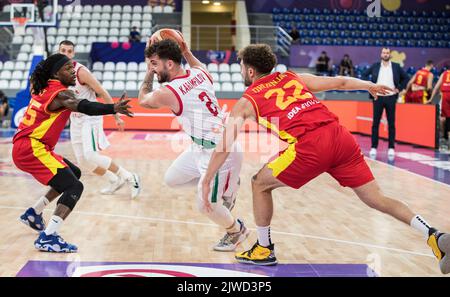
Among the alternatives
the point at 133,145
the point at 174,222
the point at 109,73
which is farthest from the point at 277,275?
the point at 109,73

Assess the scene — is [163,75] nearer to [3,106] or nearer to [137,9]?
[3,106]

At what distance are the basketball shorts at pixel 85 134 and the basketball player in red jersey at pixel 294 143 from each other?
3550mm

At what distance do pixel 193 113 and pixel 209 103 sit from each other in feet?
0.50

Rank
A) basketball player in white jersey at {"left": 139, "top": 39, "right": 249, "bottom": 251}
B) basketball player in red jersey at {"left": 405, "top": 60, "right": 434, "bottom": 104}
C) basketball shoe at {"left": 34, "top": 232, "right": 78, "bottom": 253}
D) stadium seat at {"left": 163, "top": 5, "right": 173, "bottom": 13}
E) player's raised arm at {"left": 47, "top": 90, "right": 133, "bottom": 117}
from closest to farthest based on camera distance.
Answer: player's raised arm at {"left": 47, "top": 90, "right": 133, "bottom": 117}
basketball player in white jersey at {"left": 139, "top": 39, "right": 249, "bottom": 251}
basketball shoe at {"left": 34, "top": 232, "right": 78, "bottom": 253}
basketball player in red jersey at {"left": 405, "top": 60, "right": 434, "bottom": 104}
stadium seat at {"left": 163, "top": 5, "right": 173, "bottom": 13}

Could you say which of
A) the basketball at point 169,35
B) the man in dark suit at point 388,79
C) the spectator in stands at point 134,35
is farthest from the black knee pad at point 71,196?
the spectator in stands at point 134,35

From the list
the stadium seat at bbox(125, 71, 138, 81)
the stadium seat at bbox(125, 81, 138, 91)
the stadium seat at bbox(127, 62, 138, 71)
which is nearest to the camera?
the stadium seat at bbox(125, 81, 138, 91)

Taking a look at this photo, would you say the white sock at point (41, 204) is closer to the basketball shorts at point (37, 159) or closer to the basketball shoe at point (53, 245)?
the basketball shorts at point (37, 159)

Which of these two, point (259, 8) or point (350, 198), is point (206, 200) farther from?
point (259, 8)

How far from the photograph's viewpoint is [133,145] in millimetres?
14133

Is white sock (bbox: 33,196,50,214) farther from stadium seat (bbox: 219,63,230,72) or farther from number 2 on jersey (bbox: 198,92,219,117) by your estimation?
stadium seat (bbox: 219,63,230,72)

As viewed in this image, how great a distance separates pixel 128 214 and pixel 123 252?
168 centimetres

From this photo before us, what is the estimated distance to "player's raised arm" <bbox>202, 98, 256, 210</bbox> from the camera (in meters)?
4.04

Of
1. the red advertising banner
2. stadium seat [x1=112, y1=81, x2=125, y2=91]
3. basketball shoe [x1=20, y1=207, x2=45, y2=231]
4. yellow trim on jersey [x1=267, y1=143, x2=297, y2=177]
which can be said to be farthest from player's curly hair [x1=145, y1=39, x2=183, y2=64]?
stadium seat [x1=112, y1=81, x2=125, y2=91]

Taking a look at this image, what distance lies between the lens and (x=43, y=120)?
4.99 metres
